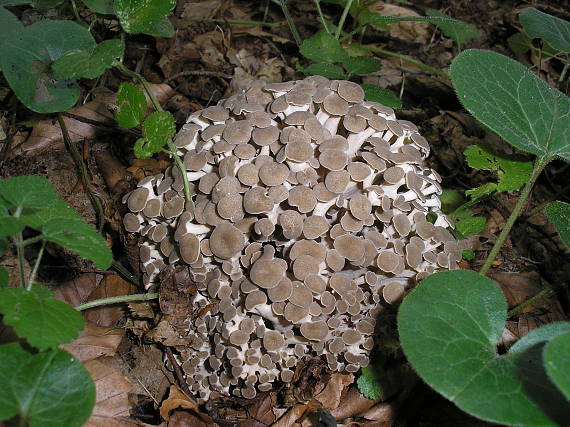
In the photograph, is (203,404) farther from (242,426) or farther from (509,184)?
(509,184)

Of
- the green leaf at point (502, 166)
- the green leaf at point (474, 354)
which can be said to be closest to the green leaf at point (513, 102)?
the green leaf at point (502, 166)

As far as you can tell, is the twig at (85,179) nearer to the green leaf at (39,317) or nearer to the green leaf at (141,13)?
the green leaf at (141,13)

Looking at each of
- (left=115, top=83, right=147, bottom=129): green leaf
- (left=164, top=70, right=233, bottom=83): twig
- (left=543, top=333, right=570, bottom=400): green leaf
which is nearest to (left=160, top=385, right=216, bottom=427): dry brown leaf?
(left=115, top=83, right=147, bottom=129): green leaf

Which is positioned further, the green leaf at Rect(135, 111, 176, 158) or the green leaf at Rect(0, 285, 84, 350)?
the green leaf at Rect(135, 111, 176, 158)

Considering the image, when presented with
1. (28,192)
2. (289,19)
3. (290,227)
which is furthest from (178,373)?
(289,19)

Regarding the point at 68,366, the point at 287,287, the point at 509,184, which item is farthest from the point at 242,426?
the point at 509,184

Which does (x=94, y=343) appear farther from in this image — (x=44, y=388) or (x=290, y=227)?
(x=290, y=227)

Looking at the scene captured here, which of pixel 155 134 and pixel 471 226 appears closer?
pixel 155 134

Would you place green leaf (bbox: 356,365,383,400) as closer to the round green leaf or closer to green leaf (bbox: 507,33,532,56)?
the round green leaf
